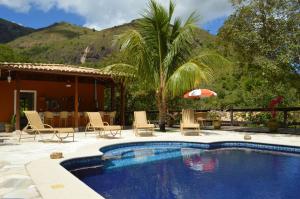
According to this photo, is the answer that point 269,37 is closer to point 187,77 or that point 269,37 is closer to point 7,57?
point 187,77

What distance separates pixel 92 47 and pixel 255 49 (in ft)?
204

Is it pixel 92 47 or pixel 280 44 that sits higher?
pixel 92 47

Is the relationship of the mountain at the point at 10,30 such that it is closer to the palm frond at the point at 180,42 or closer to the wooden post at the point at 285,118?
the palm frond at the point at 180,42

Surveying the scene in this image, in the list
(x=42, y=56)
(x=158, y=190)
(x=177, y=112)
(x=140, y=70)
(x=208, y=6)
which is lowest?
(x=158, y=190)

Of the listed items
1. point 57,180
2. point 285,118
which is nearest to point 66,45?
point 285,118

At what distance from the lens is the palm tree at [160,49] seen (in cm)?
1574

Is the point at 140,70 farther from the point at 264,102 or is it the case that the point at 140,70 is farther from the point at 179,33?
the point at 264,102

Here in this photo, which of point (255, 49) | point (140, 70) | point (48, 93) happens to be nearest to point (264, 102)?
point (255, 49)

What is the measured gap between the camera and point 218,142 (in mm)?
12031

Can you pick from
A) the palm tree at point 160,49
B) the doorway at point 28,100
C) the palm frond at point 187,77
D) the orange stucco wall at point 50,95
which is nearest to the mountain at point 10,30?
the orange stucco wall at point 50,95

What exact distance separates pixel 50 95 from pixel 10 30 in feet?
249

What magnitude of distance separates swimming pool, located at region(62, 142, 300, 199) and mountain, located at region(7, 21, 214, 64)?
5027cm

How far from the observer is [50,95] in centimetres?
1947

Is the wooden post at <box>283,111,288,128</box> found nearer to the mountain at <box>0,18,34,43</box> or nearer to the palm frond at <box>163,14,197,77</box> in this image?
the palm frond at <box>163,14,197,77</box>
